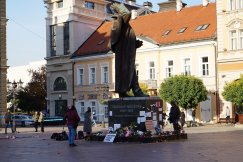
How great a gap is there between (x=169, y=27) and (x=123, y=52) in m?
33.7

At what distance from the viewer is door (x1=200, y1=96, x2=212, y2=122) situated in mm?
48219

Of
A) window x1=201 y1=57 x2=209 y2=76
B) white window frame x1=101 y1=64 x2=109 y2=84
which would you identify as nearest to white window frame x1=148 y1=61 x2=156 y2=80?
white window frame x1=101 y1=64 x2=109 y2=84

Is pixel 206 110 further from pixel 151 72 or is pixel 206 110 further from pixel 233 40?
pixel 151 72

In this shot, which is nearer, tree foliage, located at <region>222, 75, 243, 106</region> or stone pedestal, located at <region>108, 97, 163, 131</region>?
stone pedestal, located at <region>108, 97, 163, 131</region>

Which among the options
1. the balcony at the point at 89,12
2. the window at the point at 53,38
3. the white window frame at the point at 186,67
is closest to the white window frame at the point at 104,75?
the balcony at the point at 89,12

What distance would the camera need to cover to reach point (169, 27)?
5469 cm

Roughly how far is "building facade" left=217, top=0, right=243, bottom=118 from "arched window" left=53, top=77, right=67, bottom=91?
22392mm

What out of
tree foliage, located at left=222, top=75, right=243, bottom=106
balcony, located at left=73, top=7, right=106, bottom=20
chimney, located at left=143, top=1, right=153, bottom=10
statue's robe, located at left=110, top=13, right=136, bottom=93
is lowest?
tree foliage, located at left=222, top=75, right=243, bottom=106

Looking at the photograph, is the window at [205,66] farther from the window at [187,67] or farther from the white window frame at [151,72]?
the white window frame at [151,72]

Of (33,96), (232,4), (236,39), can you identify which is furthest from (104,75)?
(33,96)

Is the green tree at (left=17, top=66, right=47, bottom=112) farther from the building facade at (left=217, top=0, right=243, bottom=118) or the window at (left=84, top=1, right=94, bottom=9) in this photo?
the building facade at (left=217, top=0, right=243, bottom=118)

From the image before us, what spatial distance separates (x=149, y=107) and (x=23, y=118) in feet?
119

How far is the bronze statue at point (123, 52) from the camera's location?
70.2 feet

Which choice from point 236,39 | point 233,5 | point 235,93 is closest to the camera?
point 235,93
